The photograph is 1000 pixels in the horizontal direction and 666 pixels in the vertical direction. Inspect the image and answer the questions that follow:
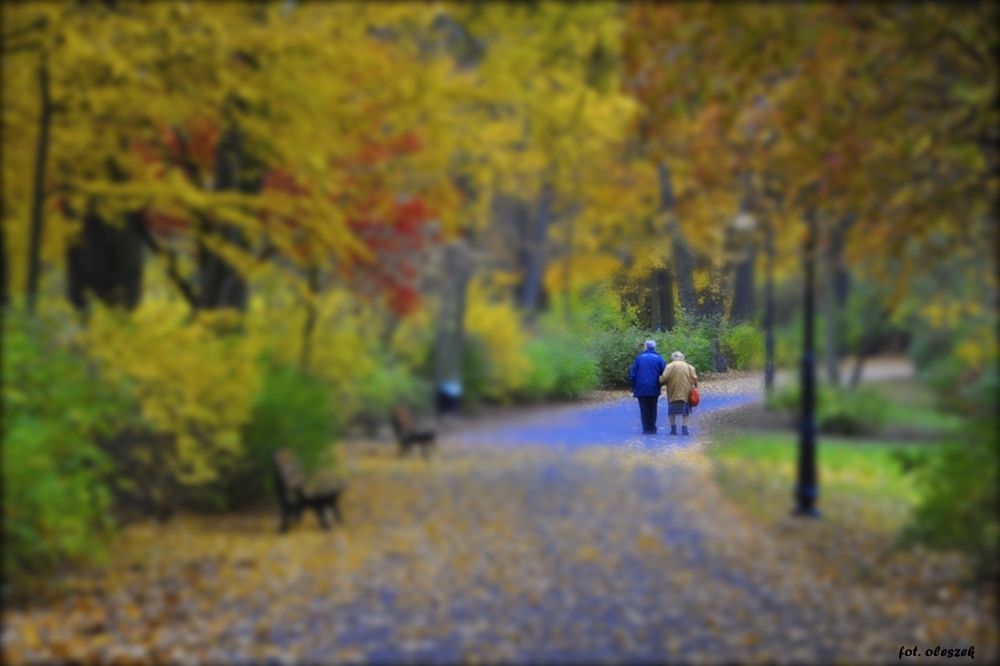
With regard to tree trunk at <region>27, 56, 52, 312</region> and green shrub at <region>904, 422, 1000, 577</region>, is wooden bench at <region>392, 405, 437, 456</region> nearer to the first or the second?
tree trunk at <region>27, 56, 52, 312</region>

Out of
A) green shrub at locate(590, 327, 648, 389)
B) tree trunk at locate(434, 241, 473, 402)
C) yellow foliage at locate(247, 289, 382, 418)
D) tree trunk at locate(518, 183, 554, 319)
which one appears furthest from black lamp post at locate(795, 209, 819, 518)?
yellow foliage at locate(247, 289, 382, 418)

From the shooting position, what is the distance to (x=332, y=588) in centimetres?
649

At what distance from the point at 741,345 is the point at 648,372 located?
18cm

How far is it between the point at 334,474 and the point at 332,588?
2259 millimetres

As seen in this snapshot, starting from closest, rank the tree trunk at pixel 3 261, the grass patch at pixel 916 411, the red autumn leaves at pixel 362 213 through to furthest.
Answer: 1. the grass patch at pixel 916 411
2. the tree trunk at pixel 3 261
3. the red autumn leaves at pixel 362 213

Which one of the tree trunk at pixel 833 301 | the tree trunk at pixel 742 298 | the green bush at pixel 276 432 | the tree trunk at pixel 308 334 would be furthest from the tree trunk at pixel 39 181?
the tree trunk at pixel 742 298

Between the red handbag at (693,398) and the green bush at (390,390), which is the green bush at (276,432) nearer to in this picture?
the green bush at (390,390)

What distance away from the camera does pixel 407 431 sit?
9.05 metres

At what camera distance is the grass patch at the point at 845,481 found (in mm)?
6492

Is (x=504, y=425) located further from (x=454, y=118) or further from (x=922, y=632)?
(x=922, y=632)

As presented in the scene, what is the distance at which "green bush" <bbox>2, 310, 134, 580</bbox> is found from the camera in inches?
208

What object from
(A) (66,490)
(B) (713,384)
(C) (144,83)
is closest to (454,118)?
(C) (144,83)

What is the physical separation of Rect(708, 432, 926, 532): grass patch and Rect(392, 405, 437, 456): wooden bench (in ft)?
9.53

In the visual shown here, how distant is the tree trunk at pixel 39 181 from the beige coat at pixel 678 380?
5827 mm
